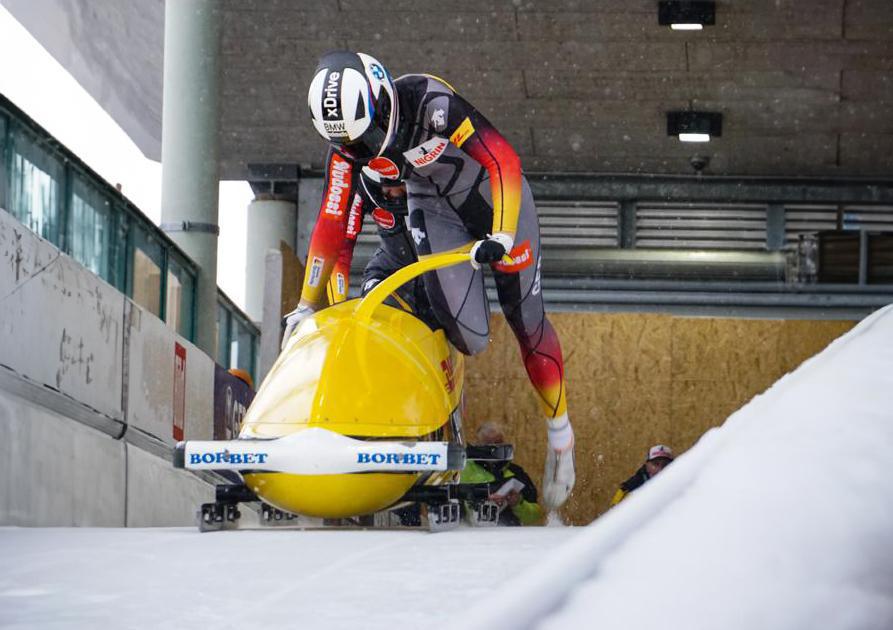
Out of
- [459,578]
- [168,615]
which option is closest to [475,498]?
[459,578]

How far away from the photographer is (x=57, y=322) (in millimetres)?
5152

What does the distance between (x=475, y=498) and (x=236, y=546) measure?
1754mm

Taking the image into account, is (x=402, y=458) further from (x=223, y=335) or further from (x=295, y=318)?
(x=223, y=335)

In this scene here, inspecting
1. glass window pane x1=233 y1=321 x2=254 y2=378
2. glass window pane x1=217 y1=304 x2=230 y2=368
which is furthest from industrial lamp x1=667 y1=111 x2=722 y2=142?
glass window pane x1=217 y1=304 x2=230 y2=368

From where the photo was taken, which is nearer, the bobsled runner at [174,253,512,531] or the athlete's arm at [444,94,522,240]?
the bobsled runner at [174,253,512,531]

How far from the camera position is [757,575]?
29.2 inches

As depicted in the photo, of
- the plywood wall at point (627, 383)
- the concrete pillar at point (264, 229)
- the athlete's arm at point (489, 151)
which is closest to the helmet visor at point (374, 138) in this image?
the athlete's arm at point (489, 151)

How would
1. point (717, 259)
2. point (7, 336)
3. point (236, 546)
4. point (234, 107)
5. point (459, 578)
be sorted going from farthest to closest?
1. point (717, 259)
2. point (234, 107)
3. point (7, 336)
4. point (236, 546)
5. point (459, 578)

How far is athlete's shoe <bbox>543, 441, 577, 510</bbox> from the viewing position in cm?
605

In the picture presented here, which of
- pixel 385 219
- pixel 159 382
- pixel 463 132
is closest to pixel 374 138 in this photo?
pixel 463 132

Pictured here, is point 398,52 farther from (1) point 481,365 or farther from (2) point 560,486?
(2) point 560,486

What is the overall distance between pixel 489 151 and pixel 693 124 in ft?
29.4

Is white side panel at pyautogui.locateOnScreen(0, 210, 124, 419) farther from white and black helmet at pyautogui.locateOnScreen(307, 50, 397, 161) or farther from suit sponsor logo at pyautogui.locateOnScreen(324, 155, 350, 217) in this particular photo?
white and black helmet at pyautogui.locateOnScreen(307, 50, 397, 161)

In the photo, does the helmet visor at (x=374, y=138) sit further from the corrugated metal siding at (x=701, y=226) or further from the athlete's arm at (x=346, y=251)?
the corrugated metal siding at (x=701, y=226)
